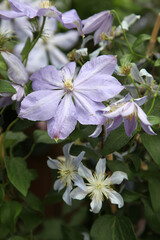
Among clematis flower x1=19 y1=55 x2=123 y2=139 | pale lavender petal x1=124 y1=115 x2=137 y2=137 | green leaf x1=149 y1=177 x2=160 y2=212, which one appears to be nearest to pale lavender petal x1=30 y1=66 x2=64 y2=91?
clematis flower x1=19 y1=55 x2=123 y2=139

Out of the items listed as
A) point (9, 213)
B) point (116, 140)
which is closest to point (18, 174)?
point (9, 213)

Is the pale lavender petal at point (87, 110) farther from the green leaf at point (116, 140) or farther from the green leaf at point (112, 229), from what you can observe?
the green leaf at point (112, 229)

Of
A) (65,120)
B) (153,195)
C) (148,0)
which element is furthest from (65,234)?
(148,0)

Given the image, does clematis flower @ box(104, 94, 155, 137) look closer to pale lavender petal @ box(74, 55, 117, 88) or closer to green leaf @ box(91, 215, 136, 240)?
pale lavender petal @ box(74, 55, 117, 88)

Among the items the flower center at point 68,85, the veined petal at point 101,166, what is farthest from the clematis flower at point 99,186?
the flower center at point 68,85

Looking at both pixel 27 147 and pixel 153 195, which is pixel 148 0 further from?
pixel 153 195

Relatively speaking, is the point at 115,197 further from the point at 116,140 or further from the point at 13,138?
the point at 13,138

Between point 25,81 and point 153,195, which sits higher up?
point 25,81
